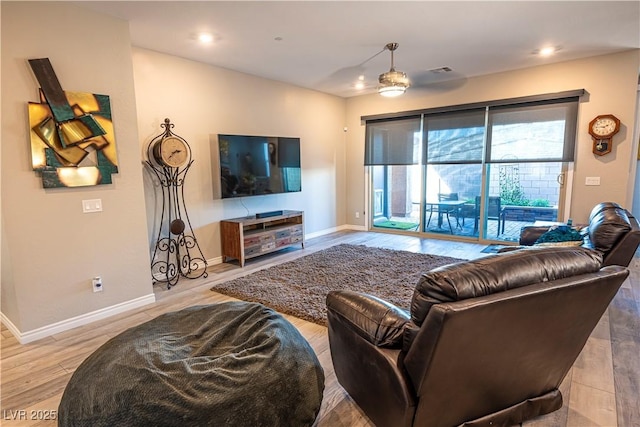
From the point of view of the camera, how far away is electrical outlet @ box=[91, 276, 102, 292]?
3031 millimetres

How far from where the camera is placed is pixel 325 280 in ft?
12.7

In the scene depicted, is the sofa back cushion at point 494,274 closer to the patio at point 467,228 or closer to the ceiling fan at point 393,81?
the ceiling fan at point 393,81

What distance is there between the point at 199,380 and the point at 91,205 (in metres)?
2.26

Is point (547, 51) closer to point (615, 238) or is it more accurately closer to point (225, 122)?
point (615, 238)

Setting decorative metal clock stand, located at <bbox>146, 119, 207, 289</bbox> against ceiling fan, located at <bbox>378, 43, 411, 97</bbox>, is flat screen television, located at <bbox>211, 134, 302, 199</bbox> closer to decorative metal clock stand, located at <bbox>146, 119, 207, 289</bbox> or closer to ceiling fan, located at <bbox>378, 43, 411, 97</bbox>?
decorative metal clock stand, located at <bbox>146, 119, 207, 289</bbox>

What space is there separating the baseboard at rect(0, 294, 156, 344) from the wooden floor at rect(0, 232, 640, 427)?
2.2 inches

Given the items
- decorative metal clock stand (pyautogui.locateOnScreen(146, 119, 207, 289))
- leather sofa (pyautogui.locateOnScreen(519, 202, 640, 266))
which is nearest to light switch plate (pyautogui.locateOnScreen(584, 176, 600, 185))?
leather sofa (pyautogui.locateOnScreen(519, 202, 640, 266))

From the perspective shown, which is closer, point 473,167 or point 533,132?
point 533,132

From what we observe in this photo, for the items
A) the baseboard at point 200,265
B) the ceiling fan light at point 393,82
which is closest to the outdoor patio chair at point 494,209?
the ceiling fan light at point 393,82

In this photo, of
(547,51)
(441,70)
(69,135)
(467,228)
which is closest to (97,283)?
(69,135)

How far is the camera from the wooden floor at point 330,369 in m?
1.83

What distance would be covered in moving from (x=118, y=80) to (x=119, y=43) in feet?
1.08

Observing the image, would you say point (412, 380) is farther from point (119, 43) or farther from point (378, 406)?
point (119, 43)

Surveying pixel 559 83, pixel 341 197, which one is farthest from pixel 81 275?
pixel 559 83
